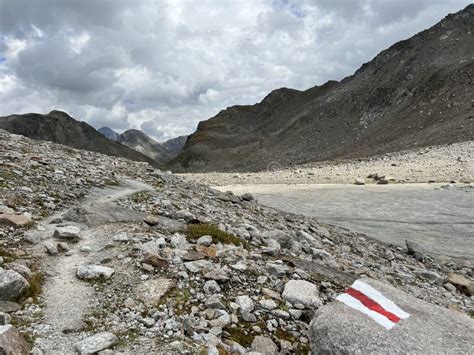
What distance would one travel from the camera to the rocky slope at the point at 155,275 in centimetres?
649

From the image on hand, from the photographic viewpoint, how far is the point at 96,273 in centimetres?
801

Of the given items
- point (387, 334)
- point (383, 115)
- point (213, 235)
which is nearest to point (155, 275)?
point (213, 235)

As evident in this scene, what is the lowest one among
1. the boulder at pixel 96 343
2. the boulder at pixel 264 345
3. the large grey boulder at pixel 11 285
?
the boulder at pixel 264 345

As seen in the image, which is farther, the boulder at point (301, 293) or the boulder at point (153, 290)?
the boulder at point (301, 293)

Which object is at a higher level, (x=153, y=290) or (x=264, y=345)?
(x=153, y=290)

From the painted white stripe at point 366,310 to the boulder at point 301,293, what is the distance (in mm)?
1204

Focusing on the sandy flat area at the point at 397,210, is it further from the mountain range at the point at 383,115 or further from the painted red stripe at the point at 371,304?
the mountain range at the point at 383,115

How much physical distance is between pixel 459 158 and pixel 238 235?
39.6m

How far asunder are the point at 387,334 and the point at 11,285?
20.1ft

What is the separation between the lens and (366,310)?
6.50 meters

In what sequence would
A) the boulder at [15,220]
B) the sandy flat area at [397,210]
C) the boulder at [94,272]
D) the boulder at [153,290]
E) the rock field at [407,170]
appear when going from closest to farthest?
the boulder at [153,290]
the boulder at [94,272]
the boulder at [15,220]
the sandy flat area at [397,210]
the rock field at [407,170]

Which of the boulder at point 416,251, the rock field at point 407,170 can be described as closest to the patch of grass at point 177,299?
the boulder at point 416,251

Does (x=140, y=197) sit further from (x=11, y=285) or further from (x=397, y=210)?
(x=397, y=210)

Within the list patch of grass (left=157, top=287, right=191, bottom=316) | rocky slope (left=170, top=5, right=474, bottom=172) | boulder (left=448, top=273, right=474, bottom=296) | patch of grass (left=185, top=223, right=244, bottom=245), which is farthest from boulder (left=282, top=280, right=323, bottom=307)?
rocky slope (left=170, top=5, right=474, bottom=172)
